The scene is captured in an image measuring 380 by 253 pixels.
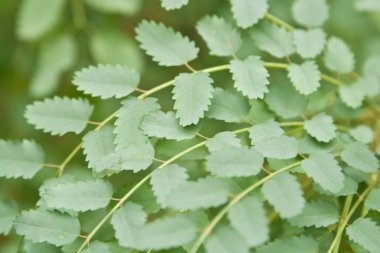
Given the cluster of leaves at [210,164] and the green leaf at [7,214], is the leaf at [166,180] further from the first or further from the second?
the green leaf at [7,214]

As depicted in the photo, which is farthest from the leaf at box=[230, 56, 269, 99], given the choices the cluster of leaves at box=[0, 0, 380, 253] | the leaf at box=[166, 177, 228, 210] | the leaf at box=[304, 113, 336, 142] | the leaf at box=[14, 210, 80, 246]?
the leaf at box=[14, 210, 80, 246]

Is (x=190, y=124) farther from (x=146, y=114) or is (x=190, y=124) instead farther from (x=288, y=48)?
(x=288, y=48)

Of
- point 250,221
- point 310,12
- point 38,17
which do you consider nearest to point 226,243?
point 250,221

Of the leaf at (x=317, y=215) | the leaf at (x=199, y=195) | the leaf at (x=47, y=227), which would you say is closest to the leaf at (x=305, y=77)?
the leaf at (x=317, y=215)

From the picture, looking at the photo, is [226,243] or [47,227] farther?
[47,227]

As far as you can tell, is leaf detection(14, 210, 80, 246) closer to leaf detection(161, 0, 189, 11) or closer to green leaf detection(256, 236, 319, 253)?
green leaf detection(256, 236, 319, 253)

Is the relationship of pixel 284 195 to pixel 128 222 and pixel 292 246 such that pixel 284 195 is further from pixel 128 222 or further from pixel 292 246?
pixel 128 222
